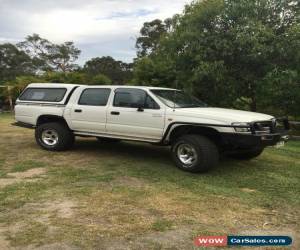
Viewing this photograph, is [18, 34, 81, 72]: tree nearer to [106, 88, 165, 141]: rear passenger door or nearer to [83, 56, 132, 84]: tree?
[83, 56, 132, 84]: tree

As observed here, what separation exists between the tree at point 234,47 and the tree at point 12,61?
123ft

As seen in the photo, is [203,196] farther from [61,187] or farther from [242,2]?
[242,2]

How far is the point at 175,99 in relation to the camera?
26.7 feet

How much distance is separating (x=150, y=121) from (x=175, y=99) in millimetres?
797

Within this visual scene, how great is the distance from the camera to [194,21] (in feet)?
43.6

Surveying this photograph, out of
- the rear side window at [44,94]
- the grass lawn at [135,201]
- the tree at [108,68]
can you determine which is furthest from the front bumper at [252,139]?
the tree at [108,68]

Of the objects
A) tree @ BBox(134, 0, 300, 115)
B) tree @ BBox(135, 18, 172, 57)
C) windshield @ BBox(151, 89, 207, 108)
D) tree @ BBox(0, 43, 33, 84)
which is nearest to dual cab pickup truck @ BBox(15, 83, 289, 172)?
windshield @ BBox(151, 89, 207, 108)

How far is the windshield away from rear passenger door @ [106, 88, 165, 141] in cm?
23

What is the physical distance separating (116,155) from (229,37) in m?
6.19

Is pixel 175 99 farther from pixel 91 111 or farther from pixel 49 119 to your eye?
pixel 49 119

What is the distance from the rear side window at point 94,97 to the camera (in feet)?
28.3

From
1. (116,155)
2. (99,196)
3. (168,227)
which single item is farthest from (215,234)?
(116,155)

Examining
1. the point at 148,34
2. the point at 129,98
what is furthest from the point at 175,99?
the point at 148,34

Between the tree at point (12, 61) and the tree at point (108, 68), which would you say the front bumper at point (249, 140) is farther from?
the tree at point (12, 61)
